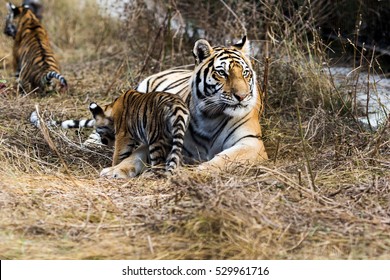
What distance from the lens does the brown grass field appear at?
14.5 ft

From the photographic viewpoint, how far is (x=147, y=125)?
19.8 ft

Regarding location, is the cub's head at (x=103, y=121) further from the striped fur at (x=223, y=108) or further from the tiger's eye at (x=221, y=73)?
the tiger's eye at (x=221, y=73)

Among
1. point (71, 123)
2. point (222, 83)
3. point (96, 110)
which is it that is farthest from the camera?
point (71, 123)

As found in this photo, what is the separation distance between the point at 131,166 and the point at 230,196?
170 centimetres

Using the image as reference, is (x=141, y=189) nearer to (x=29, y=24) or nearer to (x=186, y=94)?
(x=186, y=94)

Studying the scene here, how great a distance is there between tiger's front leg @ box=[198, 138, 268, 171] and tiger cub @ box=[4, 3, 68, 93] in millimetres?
3150

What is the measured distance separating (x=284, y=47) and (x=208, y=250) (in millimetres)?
3893

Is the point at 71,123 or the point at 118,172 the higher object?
the point at 71,123

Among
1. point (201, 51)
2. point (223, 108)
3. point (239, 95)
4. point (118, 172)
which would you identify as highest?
point (201, 51)

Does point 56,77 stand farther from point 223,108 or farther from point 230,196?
point 230,196

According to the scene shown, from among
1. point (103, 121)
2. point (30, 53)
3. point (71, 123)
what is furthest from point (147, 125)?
point (30, 53)

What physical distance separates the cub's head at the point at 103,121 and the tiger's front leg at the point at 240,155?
0.97 meters


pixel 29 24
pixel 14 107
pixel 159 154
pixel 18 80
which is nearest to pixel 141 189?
pixel 159 154

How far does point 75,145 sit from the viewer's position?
6758 millimetres
